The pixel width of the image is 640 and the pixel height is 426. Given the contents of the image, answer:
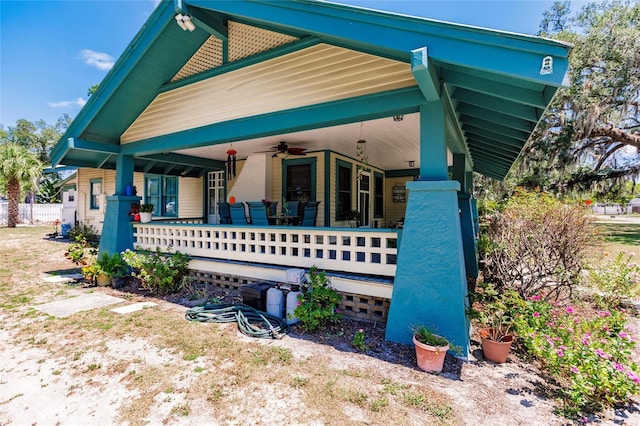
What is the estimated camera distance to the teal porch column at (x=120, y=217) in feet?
23.4

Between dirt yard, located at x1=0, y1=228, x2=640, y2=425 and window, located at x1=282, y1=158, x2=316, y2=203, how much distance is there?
4513mm

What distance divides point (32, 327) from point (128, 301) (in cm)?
135

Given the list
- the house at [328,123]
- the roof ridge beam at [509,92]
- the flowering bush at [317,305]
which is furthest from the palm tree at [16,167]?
the roof ridge beam at [509,92]

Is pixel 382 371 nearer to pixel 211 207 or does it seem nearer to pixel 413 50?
pixel 413 50

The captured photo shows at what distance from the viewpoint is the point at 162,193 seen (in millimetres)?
11258

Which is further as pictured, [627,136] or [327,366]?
[627,136]

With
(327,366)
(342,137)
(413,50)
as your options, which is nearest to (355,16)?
(413,50)

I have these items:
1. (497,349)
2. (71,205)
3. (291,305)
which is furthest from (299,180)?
(71,205)

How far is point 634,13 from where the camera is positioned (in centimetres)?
1259

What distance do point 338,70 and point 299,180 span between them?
4.35 metres

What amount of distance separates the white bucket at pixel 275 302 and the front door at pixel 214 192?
6282mm

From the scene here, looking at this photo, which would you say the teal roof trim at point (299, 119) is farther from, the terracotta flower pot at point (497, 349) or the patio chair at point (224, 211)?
the terracotta flower pot at point (497, 349)

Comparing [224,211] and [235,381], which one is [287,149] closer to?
[224,211]

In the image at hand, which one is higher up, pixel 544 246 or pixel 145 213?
pixel 145 213
